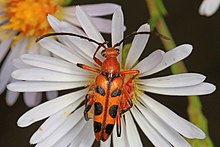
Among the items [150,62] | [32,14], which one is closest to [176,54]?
[150,62]

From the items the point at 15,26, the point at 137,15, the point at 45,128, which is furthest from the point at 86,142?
the point at 137,15

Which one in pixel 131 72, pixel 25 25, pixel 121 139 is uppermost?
pixel 25 25

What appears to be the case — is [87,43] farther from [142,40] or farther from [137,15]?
[137,15]

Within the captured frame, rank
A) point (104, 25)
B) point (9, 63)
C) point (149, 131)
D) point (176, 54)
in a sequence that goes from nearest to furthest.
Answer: point (176, 54)
point (149, 131)
point (104, 25)
point (9, 63)

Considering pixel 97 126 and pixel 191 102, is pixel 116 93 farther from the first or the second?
pixel 191 102

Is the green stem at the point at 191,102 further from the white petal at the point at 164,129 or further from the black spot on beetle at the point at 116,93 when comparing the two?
the black spot on beetle at the point at 116,93

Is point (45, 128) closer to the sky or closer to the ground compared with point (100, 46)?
closer to the ground

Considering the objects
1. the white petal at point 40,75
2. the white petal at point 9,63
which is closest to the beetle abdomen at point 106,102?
the white petal at point 40,75
